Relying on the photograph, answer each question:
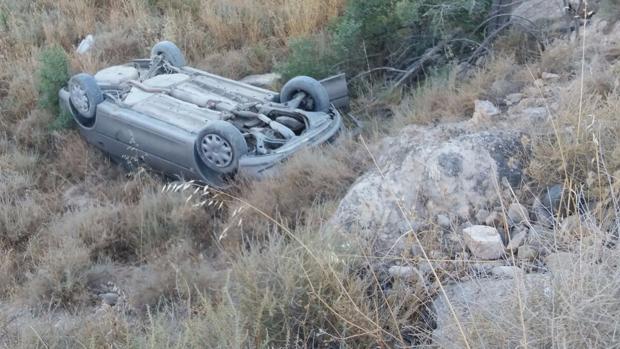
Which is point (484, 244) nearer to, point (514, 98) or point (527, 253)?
point (527, 253)

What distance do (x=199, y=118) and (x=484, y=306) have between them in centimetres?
403

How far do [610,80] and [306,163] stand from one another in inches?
88.6

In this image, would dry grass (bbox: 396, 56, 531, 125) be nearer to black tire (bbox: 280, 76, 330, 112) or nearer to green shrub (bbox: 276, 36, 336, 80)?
black tire (bbox: 280, 76, 330, 112)

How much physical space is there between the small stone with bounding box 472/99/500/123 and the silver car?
131cm

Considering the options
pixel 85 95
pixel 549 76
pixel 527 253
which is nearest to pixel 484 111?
pixel 549 76

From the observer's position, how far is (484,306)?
3379 mm

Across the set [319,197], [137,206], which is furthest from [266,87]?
[319,197]

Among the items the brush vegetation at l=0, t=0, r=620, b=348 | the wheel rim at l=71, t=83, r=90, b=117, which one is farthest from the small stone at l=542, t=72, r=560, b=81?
the wheel rim at l=71, t=83, r=90, b=117

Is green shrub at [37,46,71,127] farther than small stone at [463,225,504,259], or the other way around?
green shrub at [37,46,71,127]

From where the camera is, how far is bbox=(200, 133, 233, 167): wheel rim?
6.33 m

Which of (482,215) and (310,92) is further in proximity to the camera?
(310,92)

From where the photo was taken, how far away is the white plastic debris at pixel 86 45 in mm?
9594

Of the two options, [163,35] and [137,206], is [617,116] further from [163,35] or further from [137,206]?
[163,35]

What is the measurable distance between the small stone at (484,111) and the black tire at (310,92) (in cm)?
159
